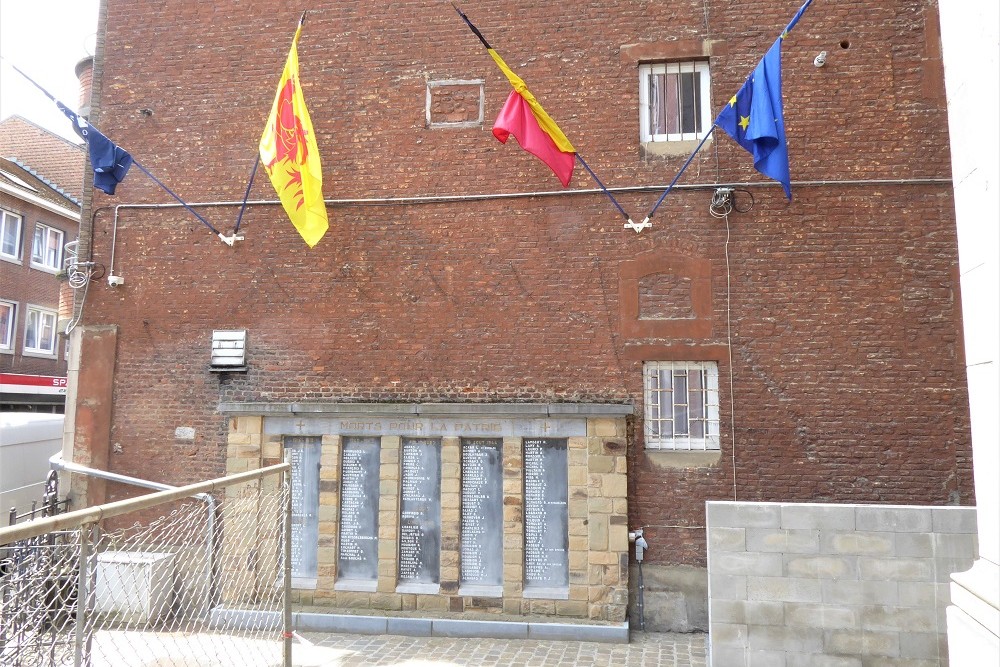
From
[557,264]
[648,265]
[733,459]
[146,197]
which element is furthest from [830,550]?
[146,197]

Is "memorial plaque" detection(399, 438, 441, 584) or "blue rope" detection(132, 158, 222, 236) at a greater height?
"blue rope" detection(132, 158, 222, 236)

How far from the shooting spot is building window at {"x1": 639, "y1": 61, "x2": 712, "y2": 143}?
9516 millimetres

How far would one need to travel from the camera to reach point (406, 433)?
9242 mm

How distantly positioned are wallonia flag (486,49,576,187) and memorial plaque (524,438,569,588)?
338 centimetres

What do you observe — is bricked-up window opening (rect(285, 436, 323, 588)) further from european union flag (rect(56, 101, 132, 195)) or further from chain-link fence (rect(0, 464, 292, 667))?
european union flag (rect(56, 101, 132, 195))

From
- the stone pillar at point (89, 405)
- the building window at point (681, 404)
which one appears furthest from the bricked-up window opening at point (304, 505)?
the building window at point (681, 404)

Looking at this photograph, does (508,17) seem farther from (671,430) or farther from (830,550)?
(830,550)

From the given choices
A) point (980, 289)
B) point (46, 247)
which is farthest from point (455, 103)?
point (46, 247)

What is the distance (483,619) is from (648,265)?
16.1ft

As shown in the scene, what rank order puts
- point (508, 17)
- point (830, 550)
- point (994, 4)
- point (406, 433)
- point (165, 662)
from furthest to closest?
point (508, 17) → point (406, 433) → point (830, 550) → point (165, 662) → point (994, 4)

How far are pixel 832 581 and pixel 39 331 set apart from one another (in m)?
24.5

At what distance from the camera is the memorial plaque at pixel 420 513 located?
9.04 meters

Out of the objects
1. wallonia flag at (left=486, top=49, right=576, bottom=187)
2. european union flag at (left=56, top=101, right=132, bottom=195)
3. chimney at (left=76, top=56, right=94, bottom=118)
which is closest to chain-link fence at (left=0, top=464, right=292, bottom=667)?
european union flag at (left=56, top=101, right=132, bottom=195)

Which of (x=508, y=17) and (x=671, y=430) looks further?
(x=508, y=17)
